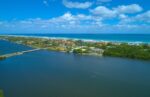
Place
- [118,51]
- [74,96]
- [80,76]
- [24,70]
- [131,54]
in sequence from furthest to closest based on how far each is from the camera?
[118,51] → [131,54] → [24,70] → [80,76] → [74,96]

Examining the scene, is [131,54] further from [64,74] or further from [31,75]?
[31,75]

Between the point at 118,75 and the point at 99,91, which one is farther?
the point at 118,75

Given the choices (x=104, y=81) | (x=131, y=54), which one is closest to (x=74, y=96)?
(x=104, y=81)

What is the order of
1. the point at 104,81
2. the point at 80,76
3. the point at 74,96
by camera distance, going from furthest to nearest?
the point at 80,76, the point at 104,81, the point at 74,96

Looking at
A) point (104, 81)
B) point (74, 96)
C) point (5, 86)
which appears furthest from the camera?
point (104, 81)

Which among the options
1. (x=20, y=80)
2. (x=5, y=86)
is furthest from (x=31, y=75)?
(x=5, y=86)

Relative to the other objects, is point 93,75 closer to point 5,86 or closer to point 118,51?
point 5,86
